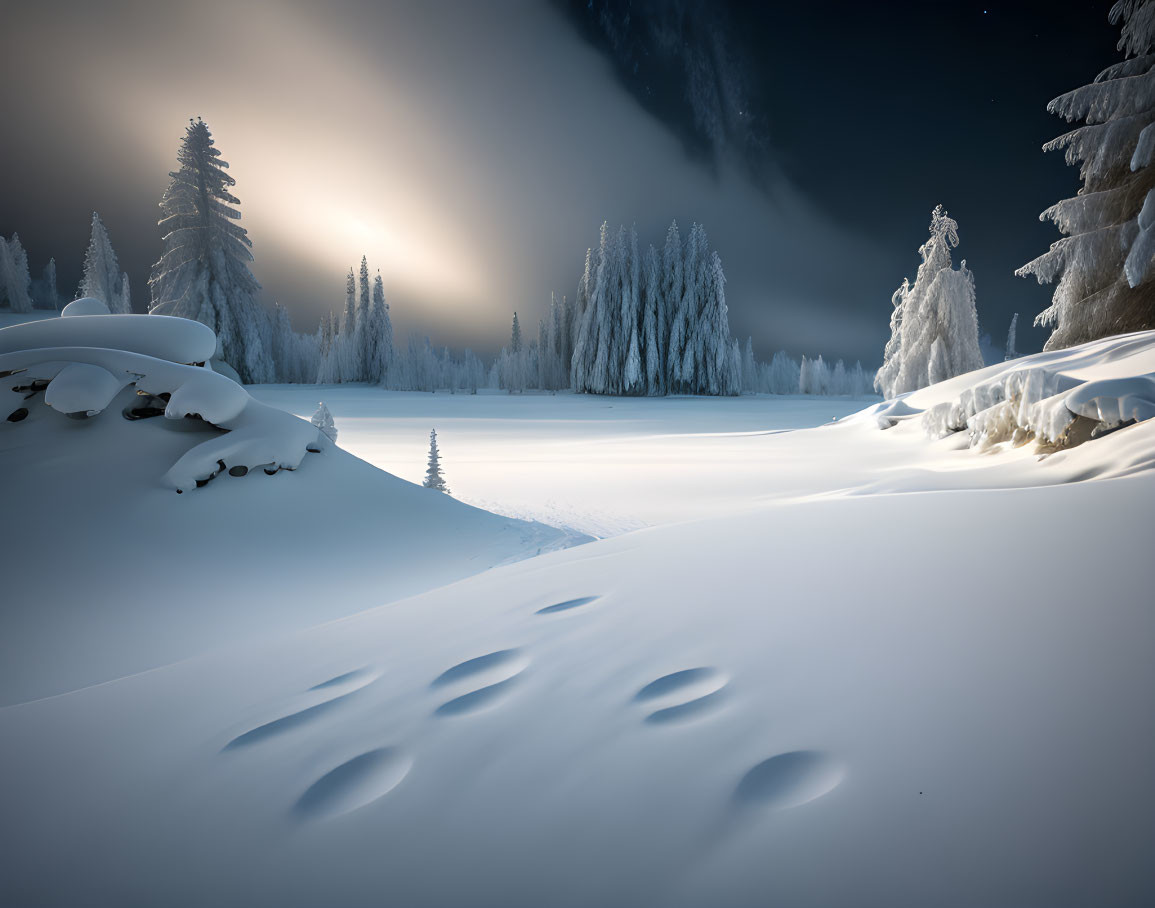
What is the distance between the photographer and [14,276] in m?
27.1

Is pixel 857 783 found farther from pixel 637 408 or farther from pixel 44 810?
pixel 637 408

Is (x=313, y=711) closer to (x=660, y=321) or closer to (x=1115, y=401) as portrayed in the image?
(x=1115, y=401)

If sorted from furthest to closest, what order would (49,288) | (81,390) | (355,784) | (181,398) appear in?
(49,288)
(181,398)
(81,390)
(355,784)

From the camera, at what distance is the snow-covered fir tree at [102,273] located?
Answer: 914 inches

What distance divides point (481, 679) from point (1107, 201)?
15.1m

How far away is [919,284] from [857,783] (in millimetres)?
21168

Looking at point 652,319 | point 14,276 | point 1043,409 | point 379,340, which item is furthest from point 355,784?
point 14,276

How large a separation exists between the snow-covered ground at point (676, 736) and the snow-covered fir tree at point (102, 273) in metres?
29.4

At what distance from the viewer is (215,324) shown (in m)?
18.3

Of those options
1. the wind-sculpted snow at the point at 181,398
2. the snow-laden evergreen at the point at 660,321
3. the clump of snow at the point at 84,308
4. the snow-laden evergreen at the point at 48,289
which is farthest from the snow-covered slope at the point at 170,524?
the snow-laden evergreen at the point at 48,289

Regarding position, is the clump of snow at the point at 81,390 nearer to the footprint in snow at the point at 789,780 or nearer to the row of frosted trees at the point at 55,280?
the footprint in snow at the point at 789,780

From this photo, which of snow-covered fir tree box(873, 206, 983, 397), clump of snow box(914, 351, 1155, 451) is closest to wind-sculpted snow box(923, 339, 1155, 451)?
clump of snow box(914, 351, 1155, 451)

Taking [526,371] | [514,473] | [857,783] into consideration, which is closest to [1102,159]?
[514,473]

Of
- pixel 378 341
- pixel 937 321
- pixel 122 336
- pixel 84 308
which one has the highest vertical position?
pixel 378 341
